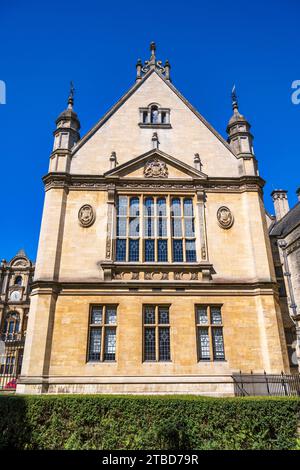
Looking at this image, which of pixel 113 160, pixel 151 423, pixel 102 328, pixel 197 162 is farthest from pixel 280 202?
pixel 151 423

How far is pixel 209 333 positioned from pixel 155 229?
6061mm

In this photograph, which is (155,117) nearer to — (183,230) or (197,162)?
(197,162)

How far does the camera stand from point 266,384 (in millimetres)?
14430

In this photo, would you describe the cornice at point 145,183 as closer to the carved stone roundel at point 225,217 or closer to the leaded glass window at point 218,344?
the carved stone roundel at point 225,217

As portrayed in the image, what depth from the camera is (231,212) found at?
1850cm

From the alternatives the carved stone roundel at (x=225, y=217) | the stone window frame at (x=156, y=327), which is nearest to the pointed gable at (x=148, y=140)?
the carved stone roundel at (x=225, y=217)

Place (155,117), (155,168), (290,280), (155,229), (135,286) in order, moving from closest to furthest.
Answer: (135,286)
(155,229)
(155,168)
(290,280)
(155,117)

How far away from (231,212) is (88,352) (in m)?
10.6

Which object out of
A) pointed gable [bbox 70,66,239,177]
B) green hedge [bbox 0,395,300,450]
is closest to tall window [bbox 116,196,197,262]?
pointed gable [bbox 70,66,239,177]

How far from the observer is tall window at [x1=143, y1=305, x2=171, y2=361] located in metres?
15.4

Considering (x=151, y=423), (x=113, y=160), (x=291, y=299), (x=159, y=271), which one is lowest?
(x=151, y=423)

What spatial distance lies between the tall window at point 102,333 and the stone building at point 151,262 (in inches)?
1.9

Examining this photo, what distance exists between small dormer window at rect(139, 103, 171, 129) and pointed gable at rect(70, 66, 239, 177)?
0.78ft

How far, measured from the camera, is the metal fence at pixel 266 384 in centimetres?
1420
